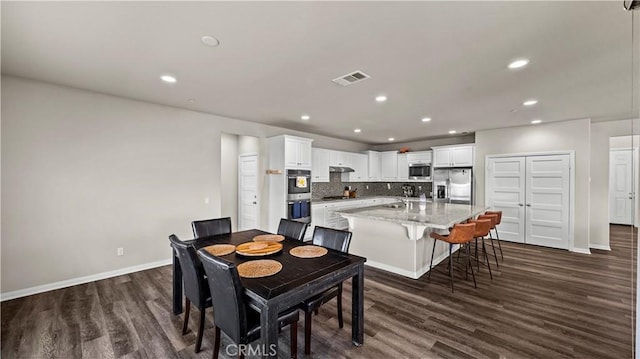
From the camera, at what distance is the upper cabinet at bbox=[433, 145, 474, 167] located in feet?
20.2

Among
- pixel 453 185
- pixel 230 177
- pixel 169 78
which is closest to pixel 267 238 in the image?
pixel 169 78

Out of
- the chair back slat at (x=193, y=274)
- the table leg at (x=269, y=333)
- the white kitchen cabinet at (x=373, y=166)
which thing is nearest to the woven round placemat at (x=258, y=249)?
the chair back slat at (x=193, y=274)

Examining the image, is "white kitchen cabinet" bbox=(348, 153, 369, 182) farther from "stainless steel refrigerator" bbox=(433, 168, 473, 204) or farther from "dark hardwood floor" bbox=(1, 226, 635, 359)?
"dark hardwood floor" bbox=(1, 226, 635, 359)

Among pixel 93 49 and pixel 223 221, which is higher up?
pixel 93 49

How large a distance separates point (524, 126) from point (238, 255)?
20.7 feet

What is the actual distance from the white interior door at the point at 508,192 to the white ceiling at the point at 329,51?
1.84 meters

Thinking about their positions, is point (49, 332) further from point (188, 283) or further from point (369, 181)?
point (369, 181)

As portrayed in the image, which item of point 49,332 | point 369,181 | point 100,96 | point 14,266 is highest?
point 100,96

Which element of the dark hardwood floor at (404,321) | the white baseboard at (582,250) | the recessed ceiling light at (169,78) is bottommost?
the dark hardwood floor at (404,321)

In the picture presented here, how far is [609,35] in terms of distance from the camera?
204 centimetres

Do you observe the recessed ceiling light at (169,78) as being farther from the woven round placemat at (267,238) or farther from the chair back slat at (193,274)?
the woven round placemat at (267,238)

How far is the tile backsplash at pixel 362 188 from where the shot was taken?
700 centimetres

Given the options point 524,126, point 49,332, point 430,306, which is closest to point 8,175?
point 49,332

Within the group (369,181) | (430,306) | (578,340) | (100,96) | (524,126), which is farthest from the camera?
(369,181)
